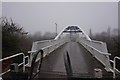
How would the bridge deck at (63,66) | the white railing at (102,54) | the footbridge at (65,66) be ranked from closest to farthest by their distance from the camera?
the footbridge at (65,66) < the bridge deck at (63,66) < the white railing at (102,54)

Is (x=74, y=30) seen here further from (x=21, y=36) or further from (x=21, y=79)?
(x=21, y=79)

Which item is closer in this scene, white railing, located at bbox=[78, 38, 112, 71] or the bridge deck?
the bridge deck

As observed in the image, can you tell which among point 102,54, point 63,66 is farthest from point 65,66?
point 63,66

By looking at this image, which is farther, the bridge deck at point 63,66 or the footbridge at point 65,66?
the bridge deck at point 63,66

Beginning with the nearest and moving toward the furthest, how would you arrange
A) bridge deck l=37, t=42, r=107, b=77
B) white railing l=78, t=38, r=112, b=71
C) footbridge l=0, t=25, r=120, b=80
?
footbridge l=0, t=25, r=120, b=80 < bridge deck l=37, t=42, r=107, b=77 < white railing l=78, t=38, r=112, b=71

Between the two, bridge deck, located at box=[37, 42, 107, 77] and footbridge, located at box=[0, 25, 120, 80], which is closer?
footbridge, located at box=[0, 25, 120, 80]

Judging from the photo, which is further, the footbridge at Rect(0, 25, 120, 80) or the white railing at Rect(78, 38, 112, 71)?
the white railing at Rect(78, 38, 112, 71)

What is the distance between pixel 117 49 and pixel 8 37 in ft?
→ 15.6

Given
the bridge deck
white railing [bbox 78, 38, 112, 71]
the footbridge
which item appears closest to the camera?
the footbridge

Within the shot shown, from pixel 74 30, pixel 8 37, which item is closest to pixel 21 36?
pixel 8 37

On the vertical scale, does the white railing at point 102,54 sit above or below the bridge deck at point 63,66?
above

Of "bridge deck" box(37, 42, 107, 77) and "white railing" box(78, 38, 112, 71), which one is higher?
"white railing" box(78, 38, 112, 71)

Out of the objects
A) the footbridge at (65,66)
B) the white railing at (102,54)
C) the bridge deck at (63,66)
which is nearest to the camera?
the footbridge at (65,66)

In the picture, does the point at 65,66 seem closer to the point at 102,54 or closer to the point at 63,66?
the point at 102,54
